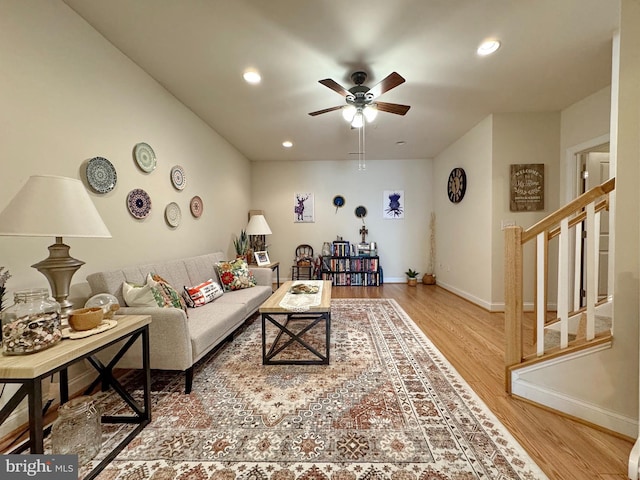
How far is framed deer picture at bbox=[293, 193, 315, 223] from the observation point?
5.54 metres

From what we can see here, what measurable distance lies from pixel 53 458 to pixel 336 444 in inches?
49.0

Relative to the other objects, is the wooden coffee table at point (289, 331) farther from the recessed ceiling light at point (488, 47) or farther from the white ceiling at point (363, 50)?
the recessed ceiling light at point (488, 47)

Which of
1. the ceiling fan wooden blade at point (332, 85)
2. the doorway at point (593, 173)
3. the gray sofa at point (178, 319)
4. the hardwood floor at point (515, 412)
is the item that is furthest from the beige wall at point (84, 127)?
the doorway at point (593, 173)

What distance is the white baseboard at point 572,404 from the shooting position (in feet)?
4.55

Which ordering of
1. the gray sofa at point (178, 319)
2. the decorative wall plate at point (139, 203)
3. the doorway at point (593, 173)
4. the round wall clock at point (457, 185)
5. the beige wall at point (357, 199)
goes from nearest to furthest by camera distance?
the gray sofa at point (178, 319) → the decorative wall plate at point (139, 203) → the doorway at point (593, 173) → the round wall clock at point (457, 185) → the beige wall at point (357, 199)

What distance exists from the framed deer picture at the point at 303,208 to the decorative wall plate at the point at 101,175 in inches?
143

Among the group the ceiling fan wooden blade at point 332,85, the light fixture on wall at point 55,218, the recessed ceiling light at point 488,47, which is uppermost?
the recessed ceiling light at point 488,47

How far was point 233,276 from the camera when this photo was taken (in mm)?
3191

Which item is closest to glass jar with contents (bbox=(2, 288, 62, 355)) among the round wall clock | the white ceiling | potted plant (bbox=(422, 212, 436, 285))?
the white ceiling

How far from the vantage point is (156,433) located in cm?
143

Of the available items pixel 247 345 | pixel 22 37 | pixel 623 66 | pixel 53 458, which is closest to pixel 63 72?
pixel 22 37

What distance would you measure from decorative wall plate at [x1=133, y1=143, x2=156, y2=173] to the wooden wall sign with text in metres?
4.39

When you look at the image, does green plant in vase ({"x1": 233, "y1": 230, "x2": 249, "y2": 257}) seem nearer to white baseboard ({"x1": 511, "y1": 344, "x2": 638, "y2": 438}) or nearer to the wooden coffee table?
the wooden coffee table

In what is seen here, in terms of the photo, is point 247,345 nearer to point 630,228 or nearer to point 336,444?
point 336,444
